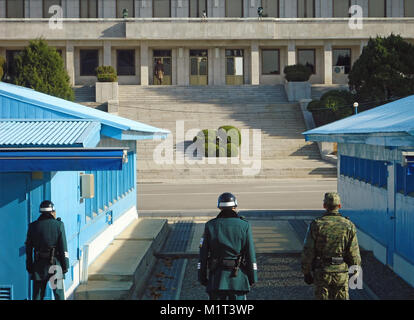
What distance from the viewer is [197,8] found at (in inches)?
2010

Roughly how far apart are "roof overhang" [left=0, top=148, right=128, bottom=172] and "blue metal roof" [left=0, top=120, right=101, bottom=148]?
0.26m

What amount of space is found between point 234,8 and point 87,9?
13.0 meters

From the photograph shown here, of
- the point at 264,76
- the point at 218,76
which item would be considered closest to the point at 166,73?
the point at 218,76

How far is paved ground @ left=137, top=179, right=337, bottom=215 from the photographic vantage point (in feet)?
68.3

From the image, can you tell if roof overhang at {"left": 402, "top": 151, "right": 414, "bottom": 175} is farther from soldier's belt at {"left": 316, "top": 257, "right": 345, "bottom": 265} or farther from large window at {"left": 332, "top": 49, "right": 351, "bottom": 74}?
large window at {"left": 332, "top": 49, "right": 351, "bottom": 74}

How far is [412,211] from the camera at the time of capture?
10.3 metres

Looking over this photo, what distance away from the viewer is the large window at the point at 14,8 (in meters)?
50.2

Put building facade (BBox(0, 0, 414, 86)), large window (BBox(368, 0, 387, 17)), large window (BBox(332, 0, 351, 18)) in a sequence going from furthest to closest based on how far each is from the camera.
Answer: large window (BBox(368, 0, 387, 17)) < large window (BBox(332, 0, 351, 18)) < building facade (BBox(0, 0, 414, 86))

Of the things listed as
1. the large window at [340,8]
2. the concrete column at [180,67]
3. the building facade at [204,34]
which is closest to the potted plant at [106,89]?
the building facade at [204,34]

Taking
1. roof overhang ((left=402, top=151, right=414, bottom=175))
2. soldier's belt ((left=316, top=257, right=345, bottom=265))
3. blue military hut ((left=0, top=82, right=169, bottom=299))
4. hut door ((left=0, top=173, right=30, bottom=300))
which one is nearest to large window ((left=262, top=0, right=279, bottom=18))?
blue military hut ((left=0, top=82, right=169, bottom=299))

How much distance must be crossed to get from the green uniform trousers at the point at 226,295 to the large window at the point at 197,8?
46.8 meters

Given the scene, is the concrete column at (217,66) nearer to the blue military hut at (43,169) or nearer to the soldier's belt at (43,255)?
the blue military hut at (43,169)
